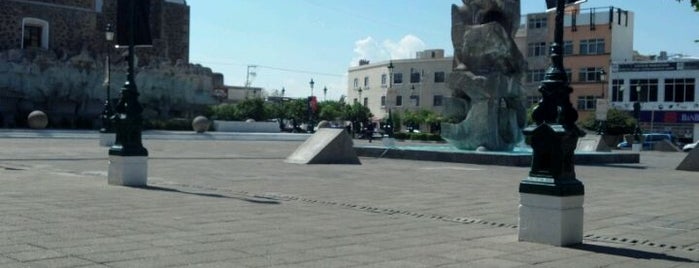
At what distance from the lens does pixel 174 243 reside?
7727 mm

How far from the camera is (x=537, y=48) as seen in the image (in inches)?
3223

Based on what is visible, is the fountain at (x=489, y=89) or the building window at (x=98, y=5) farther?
the building window at (x=98, y=5)

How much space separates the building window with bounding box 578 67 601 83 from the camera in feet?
251

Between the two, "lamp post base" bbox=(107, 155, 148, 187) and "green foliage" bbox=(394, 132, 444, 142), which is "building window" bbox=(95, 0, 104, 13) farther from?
"lamp post base" bbox=(107, 155, 148, 187)

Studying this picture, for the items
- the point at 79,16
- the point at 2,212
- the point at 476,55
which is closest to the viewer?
the point at 2,212

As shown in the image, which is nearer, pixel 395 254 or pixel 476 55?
pixel 395 254

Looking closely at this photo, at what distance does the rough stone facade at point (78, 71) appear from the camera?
50.9 metres

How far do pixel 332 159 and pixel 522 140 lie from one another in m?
9.91

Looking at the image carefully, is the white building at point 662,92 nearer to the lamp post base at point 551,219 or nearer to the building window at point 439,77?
the building window at point 439,77

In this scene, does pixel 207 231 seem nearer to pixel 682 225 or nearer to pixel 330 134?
pixel 682 225

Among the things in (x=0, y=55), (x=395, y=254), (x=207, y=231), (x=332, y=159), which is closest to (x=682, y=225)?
(x=395, y=254)

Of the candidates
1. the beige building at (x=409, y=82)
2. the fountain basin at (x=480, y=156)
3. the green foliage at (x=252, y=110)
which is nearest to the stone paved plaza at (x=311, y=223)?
the fountain basin at (x=480, y=156)

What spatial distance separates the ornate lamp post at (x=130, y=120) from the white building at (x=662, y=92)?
6002cm

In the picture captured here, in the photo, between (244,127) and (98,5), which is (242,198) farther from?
(98,5)
